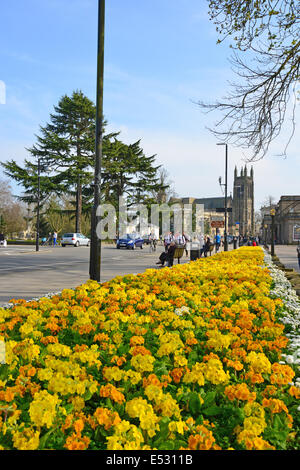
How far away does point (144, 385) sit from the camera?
2.46 metres

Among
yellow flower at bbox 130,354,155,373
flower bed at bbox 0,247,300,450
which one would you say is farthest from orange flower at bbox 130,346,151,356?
yellow flower at bbox 130,354,155,373

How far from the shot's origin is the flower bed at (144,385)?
2.02 m

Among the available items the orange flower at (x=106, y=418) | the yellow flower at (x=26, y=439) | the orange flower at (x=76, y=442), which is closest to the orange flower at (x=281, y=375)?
the orange flower at (x=106, y=418)

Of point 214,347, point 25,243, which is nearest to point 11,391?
point 214,347

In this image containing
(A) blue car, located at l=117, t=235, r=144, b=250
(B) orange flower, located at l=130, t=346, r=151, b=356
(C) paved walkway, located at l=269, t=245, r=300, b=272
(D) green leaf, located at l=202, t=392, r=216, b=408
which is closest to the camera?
(D) green leaf, located at l=202, t=392, r=216, b=408

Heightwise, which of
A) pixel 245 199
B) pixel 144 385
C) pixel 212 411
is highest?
pixel 245 199

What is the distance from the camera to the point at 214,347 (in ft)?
10.8

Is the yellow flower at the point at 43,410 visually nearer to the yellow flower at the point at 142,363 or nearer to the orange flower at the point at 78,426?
the orange flower at the point at 78,426

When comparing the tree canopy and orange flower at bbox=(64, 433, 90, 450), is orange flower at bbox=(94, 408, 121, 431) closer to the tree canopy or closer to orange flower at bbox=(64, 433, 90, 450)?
orange flower at bbox=(64, 433, 90, 450)

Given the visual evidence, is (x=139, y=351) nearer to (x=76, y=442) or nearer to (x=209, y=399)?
(x=209, y=399)

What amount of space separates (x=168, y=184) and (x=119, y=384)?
5988cm

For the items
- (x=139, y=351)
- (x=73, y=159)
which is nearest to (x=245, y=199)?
(x=73, y=159)

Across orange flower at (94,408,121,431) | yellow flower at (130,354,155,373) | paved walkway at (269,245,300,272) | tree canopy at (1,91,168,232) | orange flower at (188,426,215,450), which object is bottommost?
paved walkway at (269,245,300,272)

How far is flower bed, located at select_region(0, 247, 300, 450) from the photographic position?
6.62 feet
